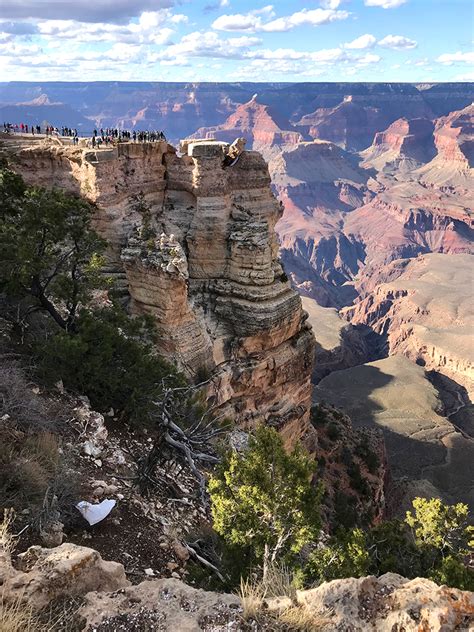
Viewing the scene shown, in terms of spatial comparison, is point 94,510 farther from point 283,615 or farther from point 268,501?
point 283,615

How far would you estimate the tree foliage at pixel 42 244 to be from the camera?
15008 millimetres

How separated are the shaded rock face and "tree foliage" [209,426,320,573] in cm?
1486

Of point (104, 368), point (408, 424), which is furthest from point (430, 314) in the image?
point (104, 368)

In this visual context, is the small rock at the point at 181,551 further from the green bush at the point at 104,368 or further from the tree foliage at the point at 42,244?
the tree foliage at the point at 42,244

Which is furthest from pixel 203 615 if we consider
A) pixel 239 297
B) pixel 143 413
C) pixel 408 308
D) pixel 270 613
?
pixel 408 308

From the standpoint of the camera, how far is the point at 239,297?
86.4ft

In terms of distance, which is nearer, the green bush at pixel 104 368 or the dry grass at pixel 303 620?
the dry grass at pixel 303 620

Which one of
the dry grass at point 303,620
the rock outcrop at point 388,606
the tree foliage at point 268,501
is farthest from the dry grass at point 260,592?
the tree foliage at point 268,501

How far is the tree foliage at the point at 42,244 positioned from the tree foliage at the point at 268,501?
9.44 meters

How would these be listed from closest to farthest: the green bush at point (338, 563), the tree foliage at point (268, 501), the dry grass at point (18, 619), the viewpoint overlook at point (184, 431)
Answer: the dry grass at point (18, 619), the viewpoint overlook at point (184, 431), the tree foliage at point (268, 501), the green bush at point (338, 563)

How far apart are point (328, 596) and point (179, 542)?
4769mm

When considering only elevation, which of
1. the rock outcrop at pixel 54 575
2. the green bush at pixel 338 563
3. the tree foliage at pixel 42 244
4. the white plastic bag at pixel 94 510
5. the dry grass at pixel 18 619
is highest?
the tree foliage at pixel 42 244

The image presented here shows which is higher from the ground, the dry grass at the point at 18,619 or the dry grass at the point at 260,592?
the dry grass at the point at 18,619

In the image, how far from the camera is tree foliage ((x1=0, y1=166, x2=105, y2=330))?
591 inches
